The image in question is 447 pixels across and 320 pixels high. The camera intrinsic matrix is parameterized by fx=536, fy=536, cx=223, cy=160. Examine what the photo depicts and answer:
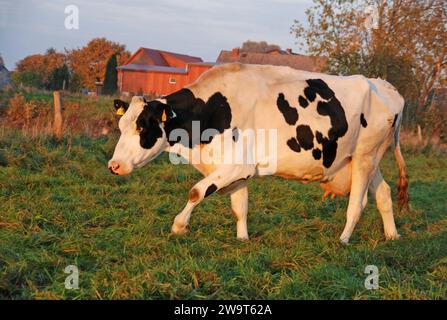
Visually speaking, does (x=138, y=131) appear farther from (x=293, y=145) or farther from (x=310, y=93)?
(x=310, y=93)

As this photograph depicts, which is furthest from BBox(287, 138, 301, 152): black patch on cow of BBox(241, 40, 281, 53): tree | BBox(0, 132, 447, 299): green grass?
BBox(241, 40, 281, 53): tree

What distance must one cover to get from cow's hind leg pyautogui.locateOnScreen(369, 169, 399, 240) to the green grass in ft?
0.50

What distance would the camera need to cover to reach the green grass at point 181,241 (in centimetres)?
405

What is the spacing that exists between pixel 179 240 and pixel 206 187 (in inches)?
24.6

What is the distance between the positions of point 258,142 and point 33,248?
2.58m

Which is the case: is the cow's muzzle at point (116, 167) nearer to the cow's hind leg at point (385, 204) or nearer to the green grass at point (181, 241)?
the green grass at point (181, 241)

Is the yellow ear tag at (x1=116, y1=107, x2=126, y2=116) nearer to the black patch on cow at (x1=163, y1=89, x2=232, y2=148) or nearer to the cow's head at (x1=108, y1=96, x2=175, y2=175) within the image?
the cow's head at (x1=108, y1=96, x2=175, y2=175)

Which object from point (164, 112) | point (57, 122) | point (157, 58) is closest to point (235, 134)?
point (164, 112)

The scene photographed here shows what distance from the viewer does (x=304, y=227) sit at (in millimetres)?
6684

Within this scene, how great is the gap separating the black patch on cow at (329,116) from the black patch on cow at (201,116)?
3.46 feet

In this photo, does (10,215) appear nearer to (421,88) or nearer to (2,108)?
(2,108)

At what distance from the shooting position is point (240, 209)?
20.5 feet

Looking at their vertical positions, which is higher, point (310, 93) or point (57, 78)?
point (57, 78)
